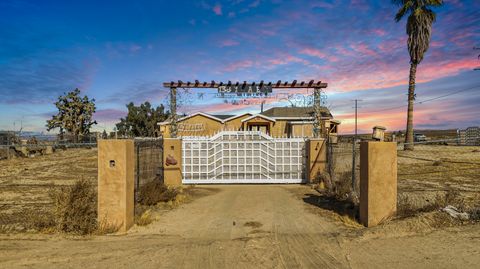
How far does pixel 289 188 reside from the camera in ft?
48.9

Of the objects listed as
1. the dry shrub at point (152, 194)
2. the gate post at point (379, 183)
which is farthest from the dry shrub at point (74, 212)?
the gate post at point (379, 183)

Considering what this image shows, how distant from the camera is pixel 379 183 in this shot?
26.0ft

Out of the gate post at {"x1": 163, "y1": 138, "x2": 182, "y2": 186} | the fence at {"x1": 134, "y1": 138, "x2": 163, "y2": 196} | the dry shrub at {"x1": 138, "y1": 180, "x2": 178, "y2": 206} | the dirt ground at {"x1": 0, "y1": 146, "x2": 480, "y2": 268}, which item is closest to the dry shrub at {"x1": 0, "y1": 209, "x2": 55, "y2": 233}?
the dirt ground at {"x1": 0, "y1": 146, "x2": 480, "y2": 268}

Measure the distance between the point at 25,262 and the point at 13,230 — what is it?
2.24 metres

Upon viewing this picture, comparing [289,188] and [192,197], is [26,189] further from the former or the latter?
[289,188]

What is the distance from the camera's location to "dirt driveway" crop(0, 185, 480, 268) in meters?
5.69

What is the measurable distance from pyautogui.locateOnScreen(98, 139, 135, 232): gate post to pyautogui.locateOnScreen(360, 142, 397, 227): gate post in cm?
533

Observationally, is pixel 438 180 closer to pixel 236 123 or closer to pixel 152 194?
pixel 152 194

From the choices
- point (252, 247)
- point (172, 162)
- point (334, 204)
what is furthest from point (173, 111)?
point (252, 247)

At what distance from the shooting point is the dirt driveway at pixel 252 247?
224 inches

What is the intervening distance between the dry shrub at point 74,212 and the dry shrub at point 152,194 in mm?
2881

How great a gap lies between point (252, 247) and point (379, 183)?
11.1 feet

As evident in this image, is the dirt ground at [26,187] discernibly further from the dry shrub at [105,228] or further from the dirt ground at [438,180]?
the dirt ground at [438,180]

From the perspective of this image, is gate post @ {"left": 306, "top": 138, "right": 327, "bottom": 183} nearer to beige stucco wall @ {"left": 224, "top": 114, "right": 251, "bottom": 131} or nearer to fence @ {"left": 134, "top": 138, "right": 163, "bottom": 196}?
fence @ {"left": 134, "top": 138, "right": 163, "bottom": 196}
